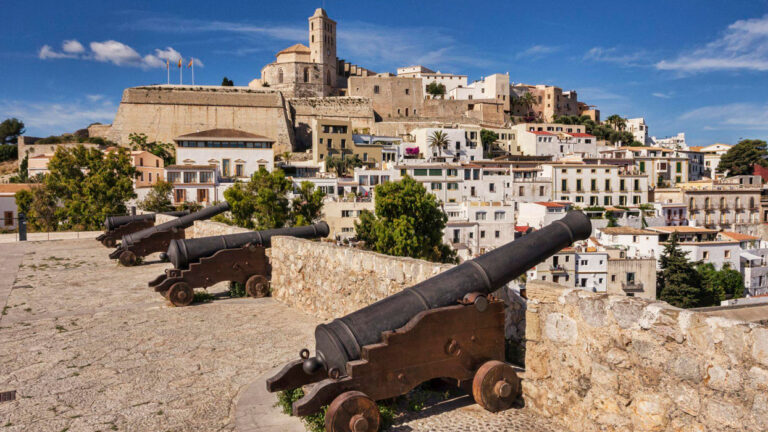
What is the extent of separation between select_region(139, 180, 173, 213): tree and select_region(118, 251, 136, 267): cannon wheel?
22708mm

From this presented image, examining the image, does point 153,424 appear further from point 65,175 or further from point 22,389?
point 65,175

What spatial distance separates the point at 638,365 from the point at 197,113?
68.7 m

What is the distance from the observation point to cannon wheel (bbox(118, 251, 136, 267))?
1192cm

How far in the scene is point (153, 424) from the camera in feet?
12.8

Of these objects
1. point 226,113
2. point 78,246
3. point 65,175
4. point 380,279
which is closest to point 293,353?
point 380,279

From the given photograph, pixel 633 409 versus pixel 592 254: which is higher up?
pixel 633 409

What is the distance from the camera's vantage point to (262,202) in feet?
64.5

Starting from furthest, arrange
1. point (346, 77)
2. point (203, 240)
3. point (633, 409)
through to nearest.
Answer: point (346, 77) → point (203, 240) → point (633, 409)

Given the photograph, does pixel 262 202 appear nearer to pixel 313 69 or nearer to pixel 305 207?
pixel 305 207

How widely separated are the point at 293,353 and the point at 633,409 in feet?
11.1

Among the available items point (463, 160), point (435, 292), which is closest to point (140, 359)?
point (435, 292)

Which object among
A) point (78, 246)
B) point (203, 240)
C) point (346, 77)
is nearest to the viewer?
point (203, 240)

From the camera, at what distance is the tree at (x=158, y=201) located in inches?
1307

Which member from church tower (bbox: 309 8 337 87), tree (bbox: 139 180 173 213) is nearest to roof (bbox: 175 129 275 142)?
tree (bbox: 139 180 173 213)
